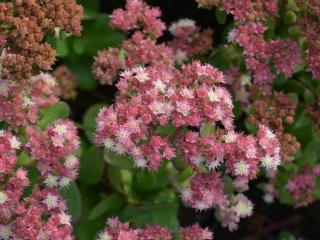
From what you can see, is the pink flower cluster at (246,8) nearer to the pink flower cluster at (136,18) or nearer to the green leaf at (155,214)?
the pink flower cluster at (136,18)

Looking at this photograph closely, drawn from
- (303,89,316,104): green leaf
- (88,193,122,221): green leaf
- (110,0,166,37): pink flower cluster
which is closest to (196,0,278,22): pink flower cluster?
(110,0,166,37): pink flower cluster

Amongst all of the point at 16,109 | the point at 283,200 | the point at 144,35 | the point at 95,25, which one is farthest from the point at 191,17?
the point at 16,109

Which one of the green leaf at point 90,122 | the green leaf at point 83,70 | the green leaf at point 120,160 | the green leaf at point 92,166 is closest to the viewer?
the green leaf at point 120,160

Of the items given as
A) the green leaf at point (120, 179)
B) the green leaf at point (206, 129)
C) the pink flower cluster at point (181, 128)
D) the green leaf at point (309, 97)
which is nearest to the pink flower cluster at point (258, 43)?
the green leaf at point (309, 97)

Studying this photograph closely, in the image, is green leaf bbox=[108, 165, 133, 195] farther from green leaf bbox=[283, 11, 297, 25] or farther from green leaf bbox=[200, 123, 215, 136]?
green leaf bbox=[283, 11, 297, 25]

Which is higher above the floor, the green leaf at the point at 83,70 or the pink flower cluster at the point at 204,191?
the pink flower cluster at the point at 204,191

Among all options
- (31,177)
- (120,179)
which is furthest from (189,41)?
(31,177)
